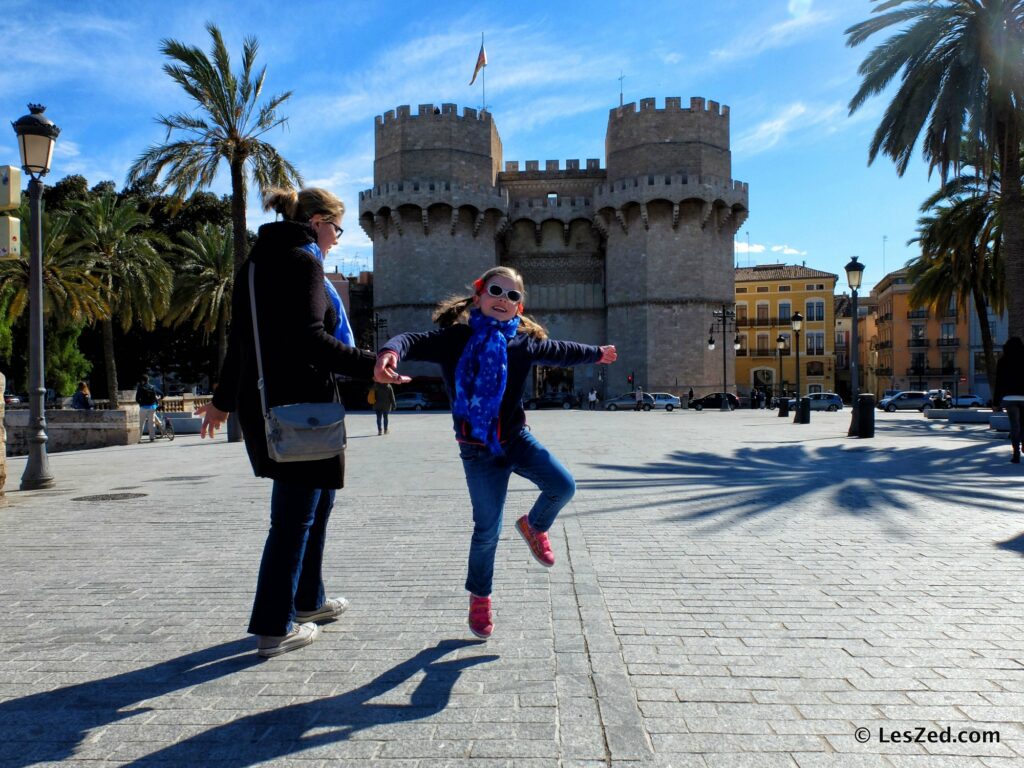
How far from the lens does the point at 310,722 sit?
261 centimetres

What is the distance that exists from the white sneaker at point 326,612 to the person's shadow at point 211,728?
14.5 inches

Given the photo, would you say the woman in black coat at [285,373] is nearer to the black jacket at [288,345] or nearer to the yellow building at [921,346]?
the black jacket at [288,345]

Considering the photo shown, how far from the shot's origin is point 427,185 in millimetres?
45031

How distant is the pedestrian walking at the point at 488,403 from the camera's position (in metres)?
3.42

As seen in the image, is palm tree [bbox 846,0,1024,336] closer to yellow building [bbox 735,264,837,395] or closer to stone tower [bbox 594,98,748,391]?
stone tower [bbox 594,98,748,391]

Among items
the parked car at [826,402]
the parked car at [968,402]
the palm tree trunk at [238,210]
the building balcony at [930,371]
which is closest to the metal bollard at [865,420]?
the palm tree trunk at [238,210]

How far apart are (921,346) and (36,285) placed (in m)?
62.5

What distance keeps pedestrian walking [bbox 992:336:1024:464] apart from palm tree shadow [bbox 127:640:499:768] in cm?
1022

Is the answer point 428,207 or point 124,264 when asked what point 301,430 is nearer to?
point 124,264

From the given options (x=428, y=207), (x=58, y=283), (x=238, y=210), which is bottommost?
(x=58, y=283)

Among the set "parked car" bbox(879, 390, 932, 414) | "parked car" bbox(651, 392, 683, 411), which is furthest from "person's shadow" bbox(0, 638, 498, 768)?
"parked car" bbox(879, 390, 932, 414)

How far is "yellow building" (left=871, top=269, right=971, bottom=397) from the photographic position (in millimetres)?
58719

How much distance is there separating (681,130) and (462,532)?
43.1m

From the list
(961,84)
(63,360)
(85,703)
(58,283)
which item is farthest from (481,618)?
(63,360)
